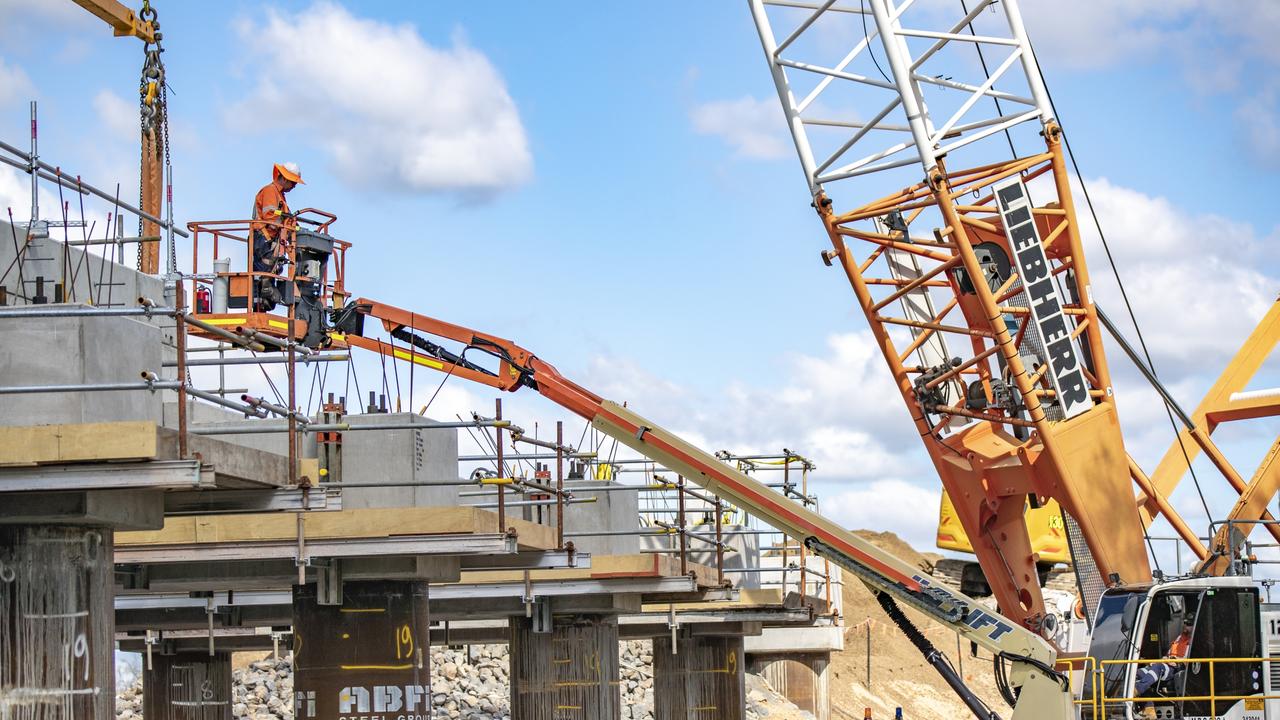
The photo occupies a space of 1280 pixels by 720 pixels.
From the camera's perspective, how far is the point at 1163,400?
24531mm

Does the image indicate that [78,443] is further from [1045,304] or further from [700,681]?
[700,681]

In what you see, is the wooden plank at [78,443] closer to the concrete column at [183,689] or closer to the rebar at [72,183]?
the rebar at [72,183]

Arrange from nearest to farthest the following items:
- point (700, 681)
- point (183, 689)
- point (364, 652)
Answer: point (364, 652) < point (183, 689) < point (700, 681)

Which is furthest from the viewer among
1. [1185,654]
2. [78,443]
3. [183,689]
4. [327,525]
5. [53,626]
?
[183,689]

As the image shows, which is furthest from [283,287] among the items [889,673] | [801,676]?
[889,673]

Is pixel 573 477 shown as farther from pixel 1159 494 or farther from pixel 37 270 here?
pixel 37 270

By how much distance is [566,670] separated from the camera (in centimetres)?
2764

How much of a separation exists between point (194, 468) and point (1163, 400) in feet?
54.8

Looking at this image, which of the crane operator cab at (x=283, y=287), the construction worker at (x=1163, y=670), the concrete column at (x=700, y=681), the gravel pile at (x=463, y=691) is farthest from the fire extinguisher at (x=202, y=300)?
the gravel pile at (x=463, y=691)

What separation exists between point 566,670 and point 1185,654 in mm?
12708

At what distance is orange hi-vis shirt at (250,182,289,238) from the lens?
22391 millimetres

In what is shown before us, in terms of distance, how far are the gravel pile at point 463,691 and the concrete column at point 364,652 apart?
21532 millimetres

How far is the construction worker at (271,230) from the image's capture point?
2227cm

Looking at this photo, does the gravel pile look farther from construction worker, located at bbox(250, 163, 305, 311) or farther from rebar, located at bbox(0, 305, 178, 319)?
rebar, located at bbox(0, 305, 178, 319)
